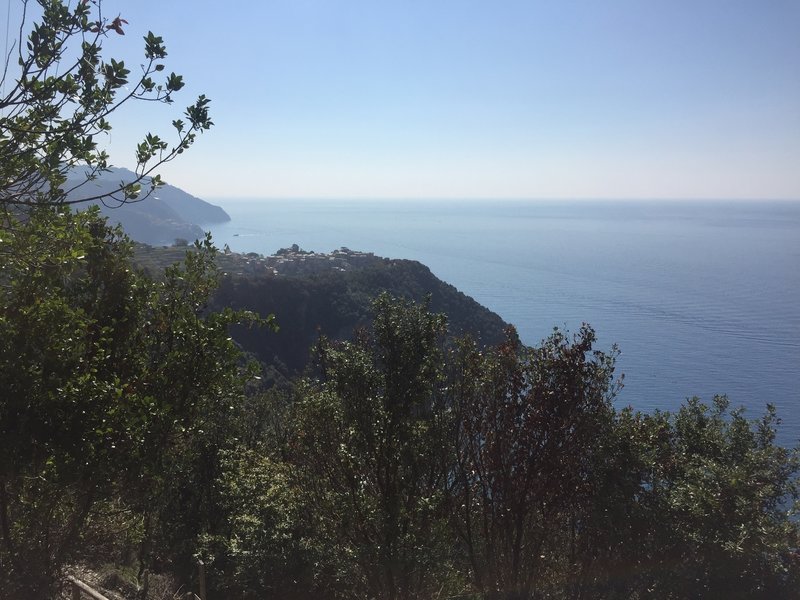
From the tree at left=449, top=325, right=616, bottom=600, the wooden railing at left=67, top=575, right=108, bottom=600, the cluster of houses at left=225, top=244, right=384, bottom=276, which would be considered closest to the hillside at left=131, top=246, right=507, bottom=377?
the cluster of houses at left=225, top=244, right=384, bottom=276

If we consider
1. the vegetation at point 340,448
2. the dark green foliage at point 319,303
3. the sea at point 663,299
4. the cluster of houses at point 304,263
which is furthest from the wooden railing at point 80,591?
the cluster of houses at point 304,263

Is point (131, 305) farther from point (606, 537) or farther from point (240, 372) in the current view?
point (606, 537)

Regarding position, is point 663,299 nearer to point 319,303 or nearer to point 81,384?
point 319,303

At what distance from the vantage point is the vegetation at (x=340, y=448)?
3820mm

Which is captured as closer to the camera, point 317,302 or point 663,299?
point 317,302

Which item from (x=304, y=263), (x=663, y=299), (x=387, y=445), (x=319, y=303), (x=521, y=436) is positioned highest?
(x=387, y=445)

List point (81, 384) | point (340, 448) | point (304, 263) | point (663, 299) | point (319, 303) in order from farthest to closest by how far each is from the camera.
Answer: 1. point (304, 263)
2. point (663, 299)
3. point (319, 303)
4. point (340, 448)
5. point (81, 384)

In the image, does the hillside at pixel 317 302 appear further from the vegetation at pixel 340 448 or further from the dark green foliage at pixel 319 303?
the vegetation at pixel 340 448

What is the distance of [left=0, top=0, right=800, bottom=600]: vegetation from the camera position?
12.5 ft

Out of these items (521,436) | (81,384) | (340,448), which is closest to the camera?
(81,384)

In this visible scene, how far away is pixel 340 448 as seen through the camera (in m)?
6.25

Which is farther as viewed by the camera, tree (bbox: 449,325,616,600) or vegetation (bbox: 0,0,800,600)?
tree (bbox: 449,325,616,600)

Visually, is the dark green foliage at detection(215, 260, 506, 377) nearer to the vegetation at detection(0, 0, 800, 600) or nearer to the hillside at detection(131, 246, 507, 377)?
the hillside at detection(131, 246, 507, 377)

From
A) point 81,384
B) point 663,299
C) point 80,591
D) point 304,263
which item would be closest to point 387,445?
point 80,591
